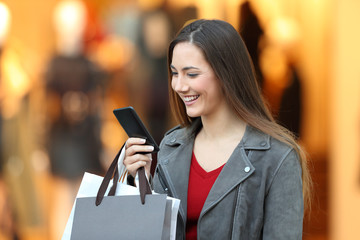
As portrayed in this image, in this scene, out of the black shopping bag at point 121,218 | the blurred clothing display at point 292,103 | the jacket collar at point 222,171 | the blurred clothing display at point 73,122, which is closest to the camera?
the black shopping bag at point 121,218

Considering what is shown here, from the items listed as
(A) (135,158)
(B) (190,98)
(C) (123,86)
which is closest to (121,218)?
(A) (135,158)

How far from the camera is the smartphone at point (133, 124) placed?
1.87 metres

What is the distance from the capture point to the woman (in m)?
1.84

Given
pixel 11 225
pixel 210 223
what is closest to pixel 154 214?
pixel 210 223

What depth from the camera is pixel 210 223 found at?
188 cm

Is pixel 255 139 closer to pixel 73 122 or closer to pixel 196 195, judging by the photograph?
pixel 196 195

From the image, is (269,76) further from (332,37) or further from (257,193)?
(257,193)

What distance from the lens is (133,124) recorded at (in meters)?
1.90

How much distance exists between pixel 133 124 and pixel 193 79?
0.24 meters

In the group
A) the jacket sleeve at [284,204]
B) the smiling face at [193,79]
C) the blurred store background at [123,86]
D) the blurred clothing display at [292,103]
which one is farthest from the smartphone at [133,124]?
the blurred clothing display at [292,103]

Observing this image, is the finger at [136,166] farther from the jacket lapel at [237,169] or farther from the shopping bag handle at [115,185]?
the jacket lapel at [237,169]

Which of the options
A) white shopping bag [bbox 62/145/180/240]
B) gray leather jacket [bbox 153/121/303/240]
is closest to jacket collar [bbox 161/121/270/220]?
gray leather jacket [bbox 153/121/303/240]

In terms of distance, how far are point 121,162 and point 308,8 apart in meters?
3.53

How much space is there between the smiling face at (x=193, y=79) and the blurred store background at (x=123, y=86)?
2.79 m
